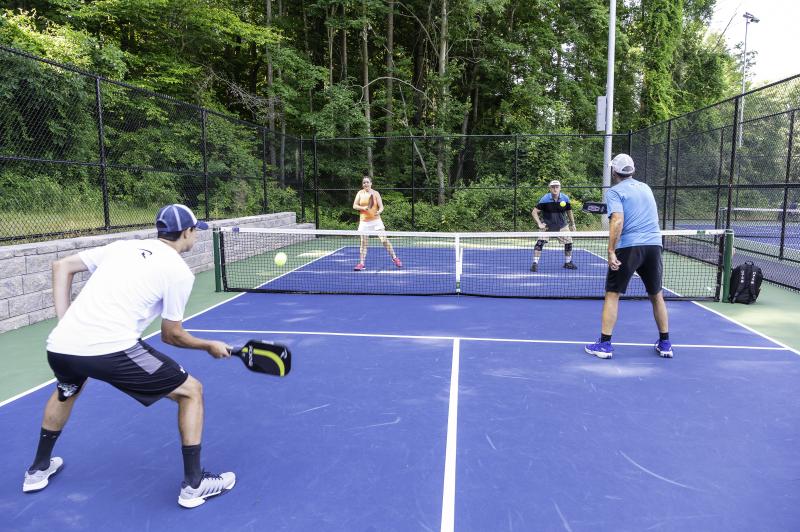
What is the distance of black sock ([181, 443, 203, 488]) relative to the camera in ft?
9.57

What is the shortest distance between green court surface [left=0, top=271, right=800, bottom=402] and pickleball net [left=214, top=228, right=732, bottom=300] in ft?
1.76

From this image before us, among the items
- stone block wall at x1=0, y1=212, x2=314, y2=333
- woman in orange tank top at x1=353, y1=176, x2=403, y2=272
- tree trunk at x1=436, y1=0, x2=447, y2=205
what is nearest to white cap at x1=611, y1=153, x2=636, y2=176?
woman in orange tank top at x1=353, y1=176, x2=403, y2=272

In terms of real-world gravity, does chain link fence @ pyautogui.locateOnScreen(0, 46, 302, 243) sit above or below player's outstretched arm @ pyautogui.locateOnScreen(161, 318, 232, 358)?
above

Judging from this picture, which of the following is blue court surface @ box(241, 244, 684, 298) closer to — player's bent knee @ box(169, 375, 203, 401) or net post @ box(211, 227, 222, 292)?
net post @ box(211, 227, 222, 292)

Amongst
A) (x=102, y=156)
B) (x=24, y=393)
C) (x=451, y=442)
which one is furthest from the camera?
(x=102, y=156)

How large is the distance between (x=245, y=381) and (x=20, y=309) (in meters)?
3.59

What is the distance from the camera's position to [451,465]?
10.8 feet

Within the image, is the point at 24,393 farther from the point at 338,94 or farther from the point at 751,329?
the point at 338,94

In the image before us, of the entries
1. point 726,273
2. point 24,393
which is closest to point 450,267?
point 726,273

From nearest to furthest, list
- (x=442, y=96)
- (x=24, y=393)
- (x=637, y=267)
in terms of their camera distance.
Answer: (x=24, y=393), (x=637, y=267), (x=442, y=96)

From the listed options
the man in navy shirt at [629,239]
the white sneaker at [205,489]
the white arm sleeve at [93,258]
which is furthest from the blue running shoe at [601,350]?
the white arm sleeve at [93,258]

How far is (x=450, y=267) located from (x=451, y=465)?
834 cm

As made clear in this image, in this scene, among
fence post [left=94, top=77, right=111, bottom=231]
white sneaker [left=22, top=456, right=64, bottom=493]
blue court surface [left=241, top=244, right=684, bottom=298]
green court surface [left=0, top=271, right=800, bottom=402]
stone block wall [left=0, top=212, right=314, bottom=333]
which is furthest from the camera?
blue court surface [left=241, top=244, right=684, bottom=298]

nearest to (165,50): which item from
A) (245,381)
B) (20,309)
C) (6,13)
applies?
(6,13)
